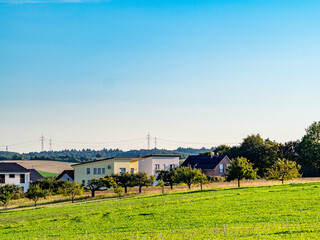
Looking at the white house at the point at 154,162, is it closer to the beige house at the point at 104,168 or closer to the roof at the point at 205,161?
the beige house at the point at 104,168

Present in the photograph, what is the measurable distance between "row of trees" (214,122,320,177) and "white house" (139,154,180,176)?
18831 mm

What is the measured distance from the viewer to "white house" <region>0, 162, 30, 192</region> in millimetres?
77938

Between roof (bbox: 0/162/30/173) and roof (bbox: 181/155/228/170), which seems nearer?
roof (bbox: 0/162/30/173)

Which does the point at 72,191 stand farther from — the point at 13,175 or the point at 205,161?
the point at 205,161

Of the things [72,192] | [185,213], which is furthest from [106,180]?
[185,213]

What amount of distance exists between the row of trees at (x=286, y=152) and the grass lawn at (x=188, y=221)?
4979 centimetres

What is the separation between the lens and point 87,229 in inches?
1071

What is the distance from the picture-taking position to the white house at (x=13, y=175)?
256ft

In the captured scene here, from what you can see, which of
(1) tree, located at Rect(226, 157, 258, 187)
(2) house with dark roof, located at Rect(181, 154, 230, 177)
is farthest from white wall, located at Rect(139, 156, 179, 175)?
(1) tree, located at Rect(226, 157, 258, 187)

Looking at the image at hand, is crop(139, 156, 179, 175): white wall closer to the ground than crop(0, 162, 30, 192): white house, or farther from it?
farther from it

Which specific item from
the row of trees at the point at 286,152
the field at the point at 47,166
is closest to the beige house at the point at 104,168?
the row of trees at the point at 286,152

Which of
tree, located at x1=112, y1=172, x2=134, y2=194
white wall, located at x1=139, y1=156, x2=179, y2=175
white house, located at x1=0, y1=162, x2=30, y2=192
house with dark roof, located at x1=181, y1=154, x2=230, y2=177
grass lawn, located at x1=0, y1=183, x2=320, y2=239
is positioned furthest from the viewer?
house with dark roof, located at x1=181, y1=154, x2=230, y2=177

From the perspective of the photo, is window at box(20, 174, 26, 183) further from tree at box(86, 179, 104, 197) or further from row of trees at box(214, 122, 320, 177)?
row of trees at box(214, 122, 320, 177)

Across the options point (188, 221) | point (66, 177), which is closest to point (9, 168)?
point (66, 177)
